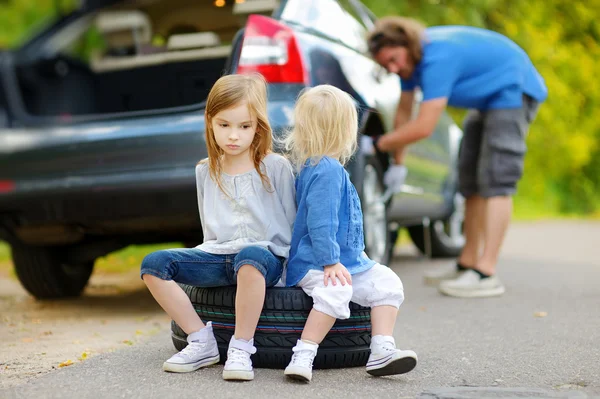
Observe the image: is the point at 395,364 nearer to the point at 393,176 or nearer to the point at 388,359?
the point at 388,359

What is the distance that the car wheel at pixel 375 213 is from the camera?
463 centimetres

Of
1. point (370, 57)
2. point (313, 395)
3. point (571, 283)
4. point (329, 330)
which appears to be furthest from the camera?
point (571, 283)

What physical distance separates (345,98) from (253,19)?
39.5 inches

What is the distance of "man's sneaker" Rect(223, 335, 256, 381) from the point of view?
272 centimetres

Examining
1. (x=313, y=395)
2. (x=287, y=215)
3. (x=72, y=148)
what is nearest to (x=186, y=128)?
(x=72, y=148)

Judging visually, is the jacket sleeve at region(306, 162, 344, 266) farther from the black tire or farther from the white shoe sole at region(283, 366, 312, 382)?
the black tire

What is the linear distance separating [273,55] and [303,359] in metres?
1.54

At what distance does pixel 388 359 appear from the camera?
2.75m

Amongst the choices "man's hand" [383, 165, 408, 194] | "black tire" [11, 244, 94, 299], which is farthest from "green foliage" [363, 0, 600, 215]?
"black tire" [11, 244, 94, 299]

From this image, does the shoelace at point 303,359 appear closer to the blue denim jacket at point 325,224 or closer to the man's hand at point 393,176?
the blue denim jacket at point 325,224

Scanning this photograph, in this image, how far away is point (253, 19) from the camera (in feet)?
12.5

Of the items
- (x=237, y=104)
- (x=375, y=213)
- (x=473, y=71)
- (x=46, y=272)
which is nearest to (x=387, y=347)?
(x=237, y=104)

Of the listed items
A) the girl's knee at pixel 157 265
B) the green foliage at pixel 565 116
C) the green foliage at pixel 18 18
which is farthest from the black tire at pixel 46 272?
the green foliage at pixel 565 116

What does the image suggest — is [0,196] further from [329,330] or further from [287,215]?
[329,330]
